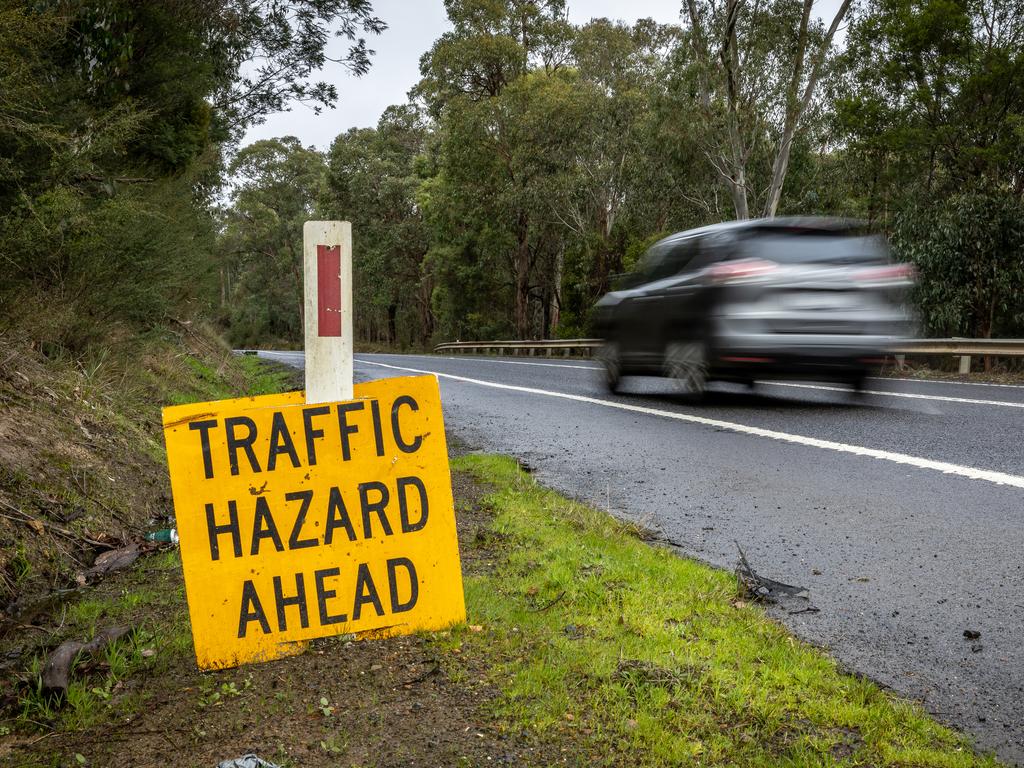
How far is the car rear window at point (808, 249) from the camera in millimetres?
8258

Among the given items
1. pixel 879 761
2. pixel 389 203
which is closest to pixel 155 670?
pixel 879 761

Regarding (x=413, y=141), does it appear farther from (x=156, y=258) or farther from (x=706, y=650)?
(x=706, y=650)

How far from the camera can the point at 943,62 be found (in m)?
20.7

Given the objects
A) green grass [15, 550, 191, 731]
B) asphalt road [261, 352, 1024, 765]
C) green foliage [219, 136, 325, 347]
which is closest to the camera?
green grass [15, 550, 191, 731]

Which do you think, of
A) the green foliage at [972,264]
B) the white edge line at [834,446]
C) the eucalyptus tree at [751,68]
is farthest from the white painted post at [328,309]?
the eucalyptus tree at [751,68]

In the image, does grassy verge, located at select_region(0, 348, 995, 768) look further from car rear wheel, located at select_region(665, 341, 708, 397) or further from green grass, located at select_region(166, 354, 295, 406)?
green grass, located at select_region(166, 354, 295, 406)

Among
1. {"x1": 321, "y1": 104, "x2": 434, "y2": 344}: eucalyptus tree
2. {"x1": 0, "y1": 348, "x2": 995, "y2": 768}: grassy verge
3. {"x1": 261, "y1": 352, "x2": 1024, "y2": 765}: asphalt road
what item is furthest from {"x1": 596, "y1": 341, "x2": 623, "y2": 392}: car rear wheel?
{"x1": 321, "y1": 104, "x2": 434, "y2": 344}: eucalyptus tree

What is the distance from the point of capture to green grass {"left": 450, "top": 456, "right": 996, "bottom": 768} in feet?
7.40

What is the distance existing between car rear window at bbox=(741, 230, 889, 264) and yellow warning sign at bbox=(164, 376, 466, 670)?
5.96 meters

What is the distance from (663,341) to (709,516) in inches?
198

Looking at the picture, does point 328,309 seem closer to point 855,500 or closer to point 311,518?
point 311,518

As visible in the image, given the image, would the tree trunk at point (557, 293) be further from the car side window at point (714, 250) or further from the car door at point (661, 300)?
the car side window at point (714, 250)

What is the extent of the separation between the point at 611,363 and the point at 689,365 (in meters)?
1.99

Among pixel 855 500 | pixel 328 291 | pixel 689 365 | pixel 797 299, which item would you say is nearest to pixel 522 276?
pixel 689 365
